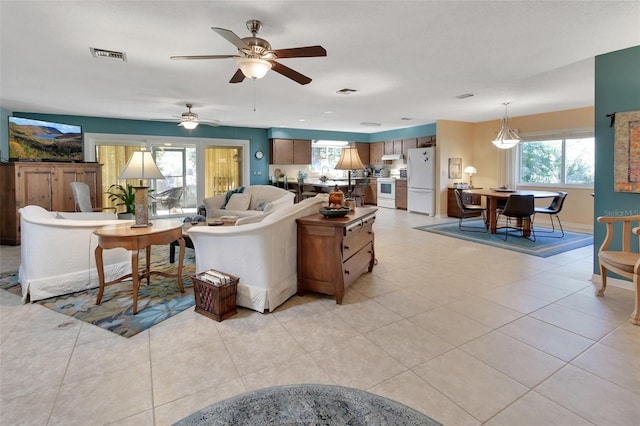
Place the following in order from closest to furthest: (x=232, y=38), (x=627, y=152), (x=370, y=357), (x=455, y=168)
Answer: (x=370, y=357) → (x=232, y=38) → (x=627, y=152) → (x=455, y=168)

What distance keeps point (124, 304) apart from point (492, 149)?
839cm

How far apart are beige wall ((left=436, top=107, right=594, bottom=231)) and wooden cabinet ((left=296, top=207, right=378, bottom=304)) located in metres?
5.86

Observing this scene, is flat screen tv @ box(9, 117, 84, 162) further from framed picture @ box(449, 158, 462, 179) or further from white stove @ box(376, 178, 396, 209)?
framed picture @ box(449, 158, 462, 179)

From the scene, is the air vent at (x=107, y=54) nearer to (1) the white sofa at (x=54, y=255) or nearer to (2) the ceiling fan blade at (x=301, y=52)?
(1) the white sofa at (x=54, y=255)

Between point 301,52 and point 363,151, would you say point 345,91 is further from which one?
point 363,151

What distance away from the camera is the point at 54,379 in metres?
1.91

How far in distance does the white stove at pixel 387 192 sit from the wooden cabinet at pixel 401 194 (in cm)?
11

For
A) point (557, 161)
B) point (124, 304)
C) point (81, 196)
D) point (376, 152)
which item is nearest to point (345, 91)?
point (124, 304)

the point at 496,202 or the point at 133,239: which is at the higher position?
the point at 496,202

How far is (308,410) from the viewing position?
1.67 meters

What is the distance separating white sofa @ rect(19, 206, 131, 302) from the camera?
9.96 ft

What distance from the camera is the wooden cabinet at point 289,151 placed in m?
9.20

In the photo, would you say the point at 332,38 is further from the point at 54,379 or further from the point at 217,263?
the point at 54,379

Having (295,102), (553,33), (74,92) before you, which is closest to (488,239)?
(553,33)
